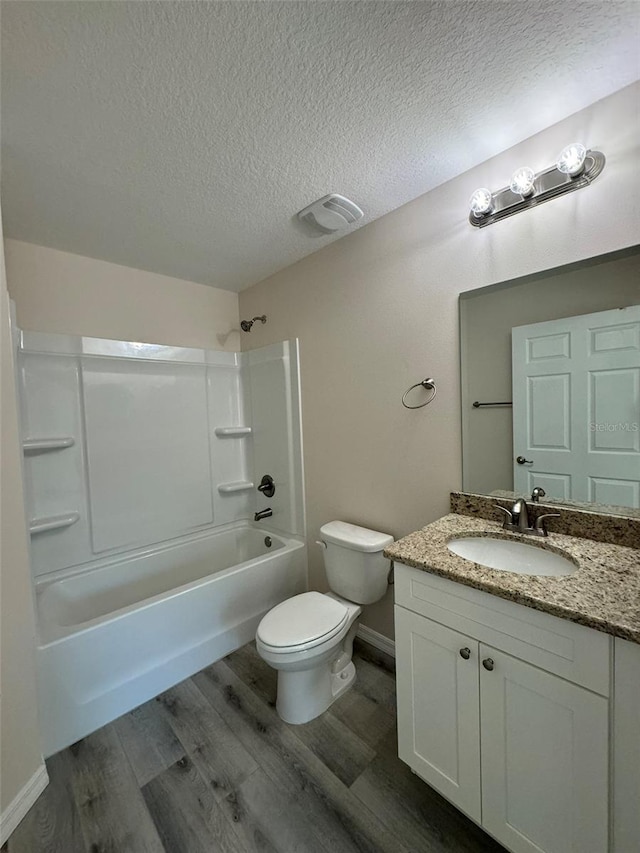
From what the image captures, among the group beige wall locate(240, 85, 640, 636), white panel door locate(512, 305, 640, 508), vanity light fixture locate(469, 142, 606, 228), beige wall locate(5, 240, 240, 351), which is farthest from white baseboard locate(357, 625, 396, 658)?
beige wall locate(5, 240, 240, 351)

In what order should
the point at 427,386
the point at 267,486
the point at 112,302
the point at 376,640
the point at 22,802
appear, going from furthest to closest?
the point at 267,486 → the point at 112,302 → the point at 376,640 → the point at 427,386 → the point at 22,802

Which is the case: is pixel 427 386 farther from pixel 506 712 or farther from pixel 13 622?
pixel 13 622

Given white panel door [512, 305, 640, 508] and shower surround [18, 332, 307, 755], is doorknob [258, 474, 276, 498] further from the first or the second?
white panel door [512, 305, 640, 508]

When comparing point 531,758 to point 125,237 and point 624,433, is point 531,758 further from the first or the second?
point 125,237

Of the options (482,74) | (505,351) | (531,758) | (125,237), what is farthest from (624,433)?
(125,237)

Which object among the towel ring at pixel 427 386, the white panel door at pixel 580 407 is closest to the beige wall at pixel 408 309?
the towel ring at pixel 427 386

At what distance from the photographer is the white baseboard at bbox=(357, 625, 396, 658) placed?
1.79 meters

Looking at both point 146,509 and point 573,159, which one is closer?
point 573,159

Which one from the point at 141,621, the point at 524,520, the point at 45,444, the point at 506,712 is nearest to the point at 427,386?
the point at 524,520

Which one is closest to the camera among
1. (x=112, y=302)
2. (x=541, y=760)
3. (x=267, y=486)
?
(x=541, y=760)

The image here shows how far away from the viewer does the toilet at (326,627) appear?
1.34 metres

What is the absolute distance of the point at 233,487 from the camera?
2.51 meters

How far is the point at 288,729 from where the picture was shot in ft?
4.61

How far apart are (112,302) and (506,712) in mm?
2694
